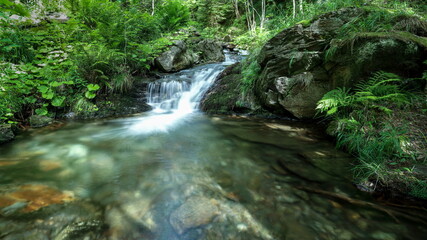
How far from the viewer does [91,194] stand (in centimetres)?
182

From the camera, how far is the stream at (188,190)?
1.41m

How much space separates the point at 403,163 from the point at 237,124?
2.67m

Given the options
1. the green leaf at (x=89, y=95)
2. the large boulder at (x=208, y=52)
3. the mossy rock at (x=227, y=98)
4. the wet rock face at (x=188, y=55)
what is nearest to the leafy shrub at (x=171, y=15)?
the wet rock face at (x=188, y=55)

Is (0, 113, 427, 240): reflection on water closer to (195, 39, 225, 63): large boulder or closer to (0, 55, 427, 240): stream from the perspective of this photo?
(0, 55, 427, 240): stream

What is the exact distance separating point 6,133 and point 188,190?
3.51 meters

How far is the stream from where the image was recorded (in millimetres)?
1411

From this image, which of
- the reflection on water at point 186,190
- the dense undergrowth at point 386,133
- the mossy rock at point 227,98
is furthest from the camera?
the mossy rock at point 227,98

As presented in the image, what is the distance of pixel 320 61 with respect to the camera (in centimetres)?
376

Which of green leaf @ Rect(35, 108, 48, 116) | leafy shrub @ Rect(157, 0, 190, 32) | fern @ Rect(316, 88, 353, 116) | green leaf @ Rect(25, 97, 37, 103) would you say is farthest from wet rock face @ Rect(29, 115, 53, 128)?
leafy shrub @ Rect(157, 0, 190, 32)

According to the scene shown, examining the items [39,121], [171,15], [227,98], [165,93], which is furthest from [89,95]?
[171,15]

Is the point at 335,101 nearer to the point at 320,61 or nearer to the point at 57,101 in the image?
the point at 320,61

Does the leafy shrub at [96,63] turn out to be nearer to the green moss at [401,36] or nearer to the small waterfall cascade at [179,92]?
A: the small waterfall cascade at [179,92]

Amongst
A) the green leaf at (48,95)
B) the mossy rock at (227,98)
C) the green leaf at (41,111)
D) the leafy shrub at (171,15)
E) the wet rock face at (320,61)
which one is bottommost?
the green leaf at (41,111)

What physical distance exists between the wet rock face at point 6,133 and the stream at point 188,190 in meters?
0.13
